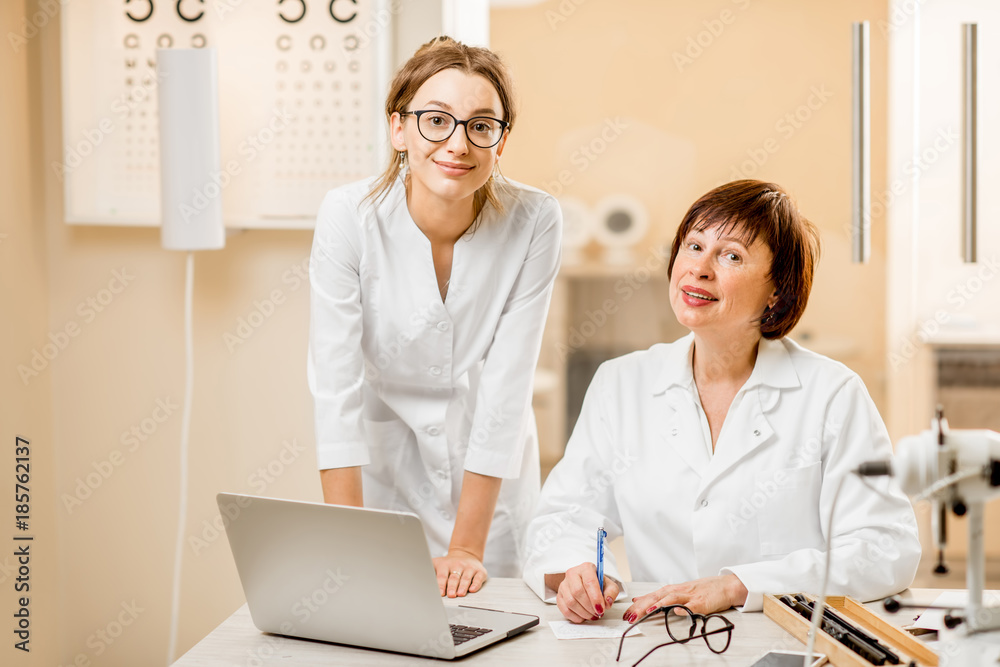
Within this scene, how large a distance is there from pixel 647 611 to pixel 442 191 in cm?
76

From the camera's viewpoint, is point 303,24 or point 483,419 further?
point 303,24

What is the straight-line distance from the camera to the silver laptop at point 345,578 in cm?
114

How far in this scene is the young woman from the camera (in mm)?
1699

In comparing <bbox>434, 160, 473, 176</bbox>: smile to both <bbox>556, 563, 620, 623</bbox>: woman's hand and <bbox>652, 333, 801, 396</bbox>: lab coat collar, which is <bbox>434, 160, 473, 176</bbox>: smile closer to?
<bbox>652, 333, 801, 396</bbox>: lab coat collar

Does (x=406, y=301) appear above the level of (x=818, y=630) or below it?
above

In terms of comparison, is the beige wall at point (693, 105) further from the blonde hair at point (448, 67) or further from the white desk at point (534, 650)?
the white desk at point (534, 650)

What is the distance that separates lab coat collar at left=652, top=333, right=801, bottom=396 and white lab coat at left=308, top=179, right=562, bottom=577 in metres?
0.26

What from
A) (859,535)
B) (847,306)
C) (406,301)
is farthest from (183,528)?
(847,306)

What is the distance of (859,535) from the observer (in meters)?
1.41

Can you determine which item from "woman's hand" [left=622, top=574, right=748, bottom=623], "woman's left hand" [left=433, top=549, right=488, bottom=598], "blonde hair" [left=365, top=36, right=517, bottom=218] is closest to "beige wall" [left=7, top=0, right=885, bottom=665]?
"blonde hair" [left=365, top=36, right=517, bottom=218]

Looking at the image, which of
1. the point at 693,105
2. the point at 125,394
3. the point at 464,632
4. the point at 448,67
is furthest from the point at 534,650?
the point at 693,105

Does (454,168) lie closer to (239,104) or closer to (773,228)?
(773,228)

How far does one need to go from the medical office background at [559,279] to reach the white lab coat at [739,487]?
35.5 inches

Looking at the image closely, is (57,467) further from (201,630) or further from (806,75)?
(806,75)
